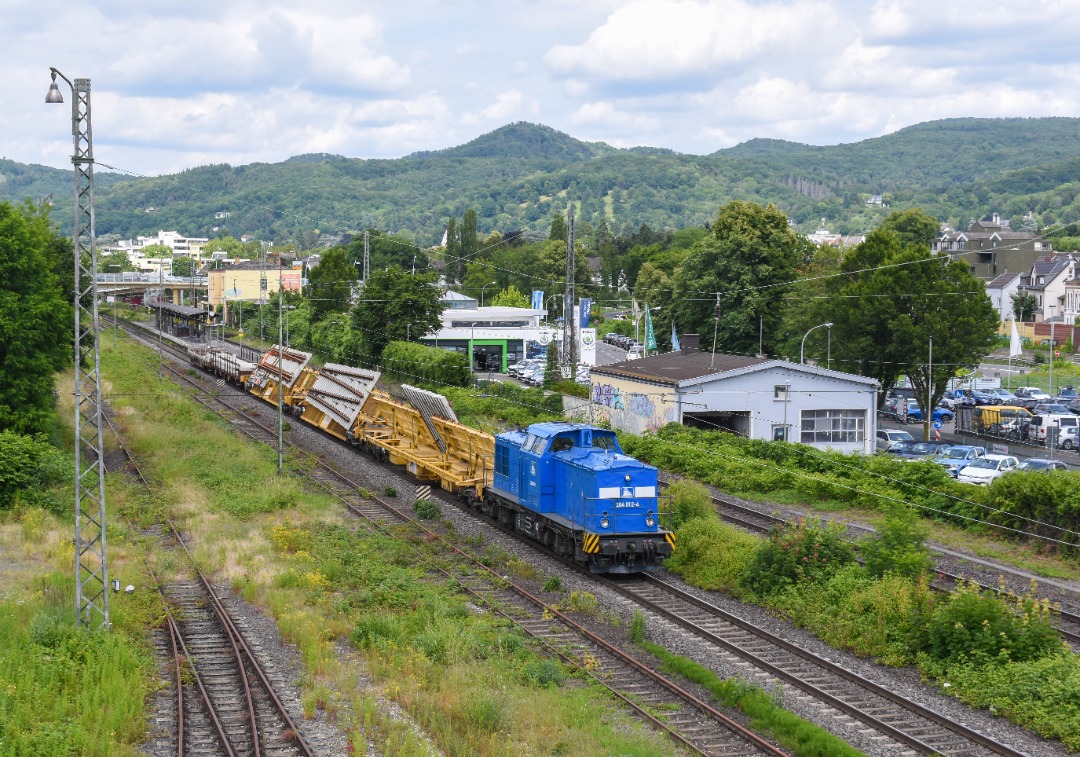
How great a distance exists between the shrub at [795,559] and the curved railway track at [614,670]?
471 centimetres

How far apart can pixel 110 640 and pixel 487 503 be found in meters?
14.3

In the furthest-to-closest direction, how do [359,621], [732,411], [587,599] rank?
[732,411] < [587,599] < [359,621]

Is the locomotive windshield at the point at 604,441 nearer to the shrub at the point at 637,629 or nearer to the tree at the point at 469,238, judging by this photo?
the shrub at the point at 637,629

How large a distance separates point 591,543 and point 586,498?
41.9 inches

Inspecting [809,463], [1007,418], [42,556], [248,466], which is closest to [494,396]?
[248,466]

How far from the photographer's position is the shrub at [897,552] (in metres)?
21.9

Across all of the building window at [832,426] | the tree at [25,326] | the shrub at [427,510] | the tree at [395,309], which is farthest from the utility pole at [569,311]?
the tree at [25,326]

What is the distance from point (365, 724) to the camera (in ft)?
52.7

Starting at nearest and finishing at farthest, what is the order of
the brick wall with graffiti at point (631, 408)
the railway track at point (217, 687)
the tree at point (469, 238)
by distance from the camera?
the railway track at point (217, 687) → the brick wall with graffiti at point (631, 408) → the tree at point (469, 238)

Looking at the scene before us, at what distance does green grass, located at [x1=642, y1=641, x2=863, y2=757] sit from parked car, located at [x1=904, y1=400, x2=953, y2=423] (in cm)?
5163

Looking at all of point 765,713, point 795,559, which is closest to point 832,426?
point 795,559

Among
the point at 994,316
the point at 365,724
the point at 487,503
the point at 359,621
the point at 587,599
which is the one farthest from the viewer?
the point at 994,316

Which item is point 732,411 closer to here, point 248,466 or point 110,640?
point 248,466

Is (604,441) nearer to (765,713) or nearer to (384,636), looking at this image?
(384,636)
